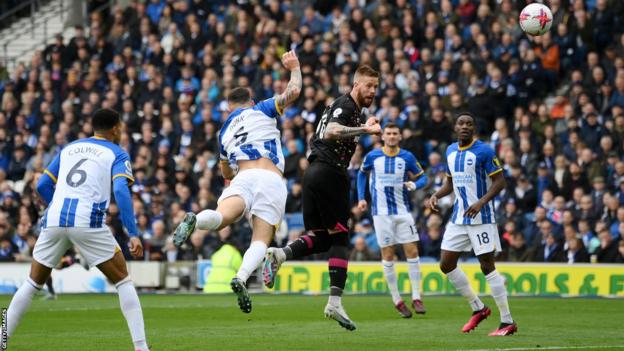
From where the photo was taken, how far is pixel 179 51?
3066 cm

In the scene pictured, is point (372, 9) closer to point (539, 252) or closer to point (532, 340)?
point (539, 252)

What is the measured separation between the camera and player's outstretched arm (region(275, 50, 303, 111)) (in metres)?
11.6

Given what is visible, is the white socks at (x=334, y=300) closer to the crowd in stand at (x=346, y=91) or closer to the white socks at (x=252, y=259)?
the white socks at (x=252, y=259)

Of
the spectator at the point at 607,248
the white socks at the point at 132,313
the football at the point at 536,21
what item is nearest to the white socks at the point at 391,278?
the football at the point at 536,21

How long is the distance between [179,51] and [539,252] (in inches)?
507

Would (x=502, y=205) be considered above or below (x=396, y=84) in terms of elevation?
below

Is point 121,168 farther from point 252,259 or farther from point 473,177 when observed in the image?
point 473,177

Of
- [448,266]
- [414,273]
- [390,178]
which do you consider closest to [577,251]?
[414,273]

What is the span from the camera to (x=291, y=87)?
11602mm

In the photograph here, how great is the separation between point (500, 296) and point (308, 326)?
8.43 ft

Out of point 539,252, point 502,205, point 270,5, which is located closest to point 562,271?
point 539,252

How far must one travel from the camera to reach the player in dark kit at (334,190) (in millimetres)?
12203

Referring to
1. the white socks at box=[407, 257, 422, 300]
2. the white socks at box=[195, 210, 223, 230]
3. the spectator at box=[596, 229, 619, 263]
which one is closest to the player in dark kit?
the white socks at box=[195, 210, 223, 230]

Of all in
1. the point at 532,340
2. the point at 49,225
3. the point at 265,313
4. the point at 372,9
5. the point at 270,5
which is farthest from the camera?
the point at 270,5
